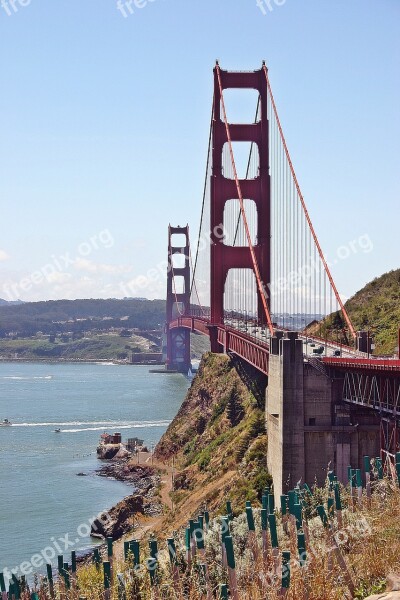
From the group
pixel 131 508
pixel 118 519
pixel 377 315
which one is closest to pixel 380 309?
pixel 377 315

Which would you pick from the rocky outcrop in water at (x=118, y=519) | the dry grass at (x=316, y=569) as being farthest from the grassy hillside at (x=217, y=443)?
the dry grass at (x=316, y=569)

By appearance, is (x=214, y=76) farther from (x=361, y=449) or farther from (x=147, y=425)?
(x=361, y=449)

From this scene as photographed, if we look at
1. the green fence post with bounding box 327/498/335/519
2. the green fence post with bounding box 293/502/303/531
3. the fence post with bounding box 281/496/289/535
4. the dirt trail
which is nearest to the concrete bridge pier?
the dirt trail

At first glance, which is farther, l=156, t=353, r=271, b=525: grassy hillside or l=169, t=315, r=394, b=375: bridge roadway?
l=156, t=353, r=271, b=525: grassy hillside

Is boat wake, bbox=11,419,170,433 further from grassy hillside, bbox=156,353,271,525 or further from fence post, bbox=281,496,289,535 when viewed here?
fence post, bbox=281,496,289,535

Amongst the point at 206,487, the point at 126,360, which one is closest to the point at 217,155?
the point at 206,487

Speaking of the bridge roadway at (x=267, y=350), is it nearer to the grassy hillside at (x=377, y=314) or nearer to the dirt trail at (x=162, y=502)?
the grassy hillside at (x=377, y=314)

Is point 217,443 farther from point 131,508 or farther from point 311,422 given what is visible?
point 311,422
